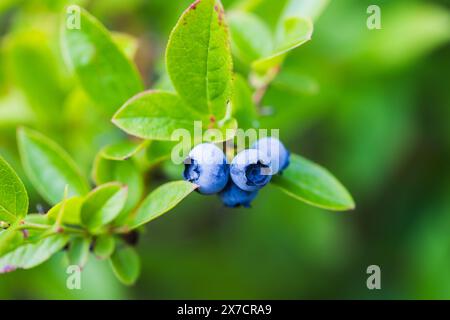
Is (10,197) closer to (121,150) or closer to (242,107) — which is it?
(121,150)

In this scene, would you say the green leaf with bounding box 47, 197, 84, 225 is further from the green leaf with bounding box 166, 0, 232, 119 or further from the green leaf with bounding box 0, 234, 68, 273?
the green leaf with bounding box 166, 0, 232, 119

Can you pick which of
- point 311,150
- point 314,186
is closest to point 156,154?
point 314,186

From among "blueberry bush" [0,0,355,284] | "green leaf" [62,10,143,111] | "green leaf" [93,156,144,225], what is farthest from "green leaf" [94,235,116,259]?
"green leaf" [62,10,143,111]

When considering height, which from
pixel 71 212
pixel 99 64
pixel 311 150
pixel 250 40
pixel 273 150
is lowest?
pixel 71 212

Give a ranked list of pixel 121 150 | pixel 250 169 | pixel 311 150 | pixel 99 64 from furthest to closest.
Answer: pixel 311 150
pixel 99 64
pixel 121 150
pixel 250 169

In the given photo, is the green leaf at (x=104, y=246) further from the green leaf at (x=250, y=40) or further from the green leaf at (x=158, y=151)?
the green leaf at (x=250, y=40)

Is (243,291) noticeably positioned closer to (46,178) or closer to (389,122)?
(389,122)

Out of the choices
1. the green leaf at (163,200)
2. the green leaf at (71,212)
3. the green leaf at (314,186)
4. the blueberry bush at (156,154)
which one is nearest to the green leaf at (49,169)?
the blueberry bush at (156,154)
